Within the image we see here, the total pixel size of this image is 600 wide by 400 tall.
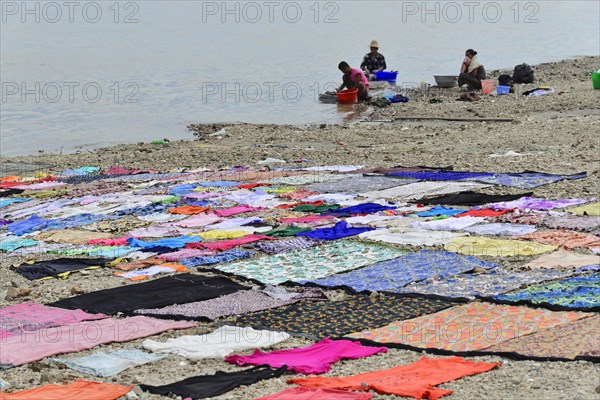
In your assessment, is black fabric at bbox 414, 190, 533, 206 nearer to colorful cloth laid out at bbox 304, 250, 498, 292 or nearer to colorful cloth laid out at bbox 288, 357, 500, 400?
colorful cloth laid out at bbox 304, 250, 498, 292

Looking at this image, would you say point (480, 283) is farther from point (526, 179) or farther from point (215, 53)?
point (215, 53)

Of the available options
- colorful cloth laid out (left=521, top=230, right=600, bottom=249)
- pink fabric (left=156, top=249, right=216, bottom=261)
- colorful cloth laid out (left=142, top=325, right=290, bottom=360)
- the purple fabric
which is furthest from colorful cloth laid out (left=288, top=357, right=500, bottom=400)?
the purple fabric

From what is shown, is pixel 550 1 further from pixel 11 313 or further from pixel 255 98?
pixel 11 313

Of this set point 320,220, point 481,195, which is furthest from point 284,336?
point 481,195

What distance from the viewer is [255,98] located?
2981 cm

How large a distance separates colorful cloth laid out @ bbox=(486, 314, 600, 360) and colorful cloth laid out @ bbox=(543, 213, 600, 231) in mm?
3110

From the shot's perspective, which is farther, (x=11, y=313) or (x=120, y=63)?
(x=120, y=63)

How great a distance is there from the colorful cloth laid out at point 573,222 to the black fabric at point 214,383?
4.84m

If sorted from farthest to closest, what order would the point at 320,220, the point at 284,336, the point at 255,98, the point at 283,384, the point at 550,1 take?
the point at 550,1, the point at 255,98, the point at 320,220, the point at 284,336, the point at 283,384

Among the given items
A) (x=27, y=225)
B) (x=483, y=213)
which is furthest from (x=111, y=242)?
(x=483, y=213)

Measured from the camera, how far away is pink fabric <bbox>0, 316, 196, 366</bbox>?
7.33 meters

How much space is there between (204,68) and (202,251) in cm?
2765

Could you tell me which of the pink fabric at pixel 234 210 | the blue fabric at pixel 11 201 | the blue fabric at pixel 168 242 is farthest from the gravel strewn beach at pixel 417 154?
the blue fabric at pixel 11 201

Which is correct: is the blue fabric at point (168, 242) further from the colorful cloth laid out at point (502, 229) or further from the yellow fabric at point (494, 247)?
the colorful cloth laid out at point (502, 229)
